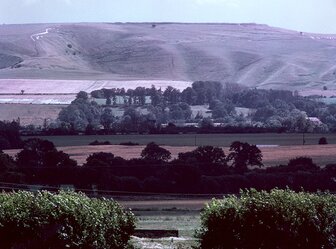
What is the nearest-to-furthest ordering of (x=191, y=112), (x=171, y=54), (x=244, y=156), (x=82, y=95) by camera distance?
1. (x=244, y=156)
2. (x=191, y=112)
3. (x=82, y=95)
4. (x=171, y=54)

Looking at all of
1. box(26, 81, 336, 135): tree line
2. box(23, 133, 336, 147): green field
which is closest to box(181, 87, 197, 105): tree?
box(26, 81, 336, 135): tree line

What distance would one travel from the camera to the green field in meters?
29.7

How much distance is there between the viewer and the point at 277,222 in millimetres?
12844

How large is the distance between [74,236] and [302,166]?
1370 cm

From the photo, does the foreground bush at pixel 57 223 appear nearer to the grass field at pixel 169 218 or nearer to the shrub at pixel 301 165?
the grass field at pixel 169 218

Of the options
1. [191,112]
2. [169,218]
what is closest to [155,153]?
[169,218]

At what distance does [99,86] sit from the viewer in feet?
165

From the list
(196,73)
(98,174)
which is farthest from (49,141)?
(196,73)

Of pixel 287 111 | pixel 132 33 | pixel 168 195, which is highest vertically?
pixel 132 33

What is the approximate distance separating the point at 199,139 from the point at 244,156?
3.99 meters

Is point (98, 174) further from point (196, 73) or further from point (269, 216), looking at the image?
point (196, 73)

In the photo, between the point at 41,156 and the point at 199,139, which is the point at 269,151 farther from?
the point at 41,156

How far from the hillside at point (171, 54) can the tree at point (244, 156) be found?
23913mm

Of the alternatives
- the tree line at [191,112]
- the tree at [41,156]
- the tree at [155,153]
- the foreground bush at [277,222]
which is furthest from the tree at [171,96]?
the foreground bush at [277,222]
